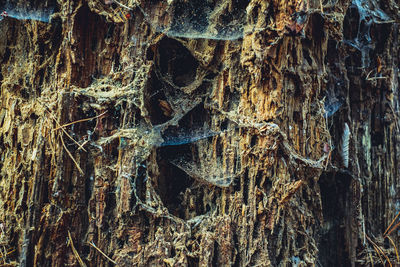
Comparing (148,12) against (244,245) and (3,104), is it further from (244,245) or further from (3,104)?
(244,245)

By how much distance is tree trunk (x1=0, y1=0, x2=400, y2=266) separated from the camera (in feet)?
6.35

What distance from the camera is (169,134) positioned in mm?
2078

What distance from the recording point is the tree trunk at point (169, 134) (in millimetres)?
1935

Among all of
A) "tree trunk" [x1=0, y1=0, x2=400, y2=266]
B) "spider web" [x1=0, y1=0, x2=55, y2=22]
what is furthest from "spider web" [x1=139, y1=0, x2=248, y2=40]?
"spider web" [x1=0, y1=0, x2=55, y2=22]

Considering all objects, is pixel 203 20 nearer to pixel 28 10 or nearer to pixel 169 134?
pixel 169 134

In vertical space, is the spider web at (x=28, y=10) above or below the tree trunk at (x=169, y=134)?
above

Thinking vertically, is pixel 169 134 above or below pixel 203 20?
below

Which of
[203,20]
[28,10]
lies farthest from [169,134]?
[28,10]

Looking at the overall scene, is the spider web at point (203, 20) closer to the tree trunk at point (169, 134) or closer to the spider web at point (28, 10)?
the tree trunk at point (169, 134)

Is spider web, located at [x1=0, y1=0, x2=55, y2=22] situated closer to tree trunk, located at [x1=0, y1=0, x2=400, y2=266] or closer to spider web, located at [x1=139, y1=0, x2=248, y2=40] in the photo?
tree trunk, located at [x1=0, y1=0, x2=400, y2=266]

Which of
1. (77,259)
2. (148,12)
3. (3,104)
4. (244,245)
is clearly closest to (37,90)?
(3,104)

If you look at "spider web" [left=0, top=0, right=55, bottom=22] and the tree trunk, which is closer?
the tree trunk

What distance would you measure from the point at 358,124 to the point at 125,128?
63.4 inches

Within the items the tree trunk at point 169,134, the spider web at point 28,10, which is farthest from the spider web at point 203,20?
the spider web at point 28,10
